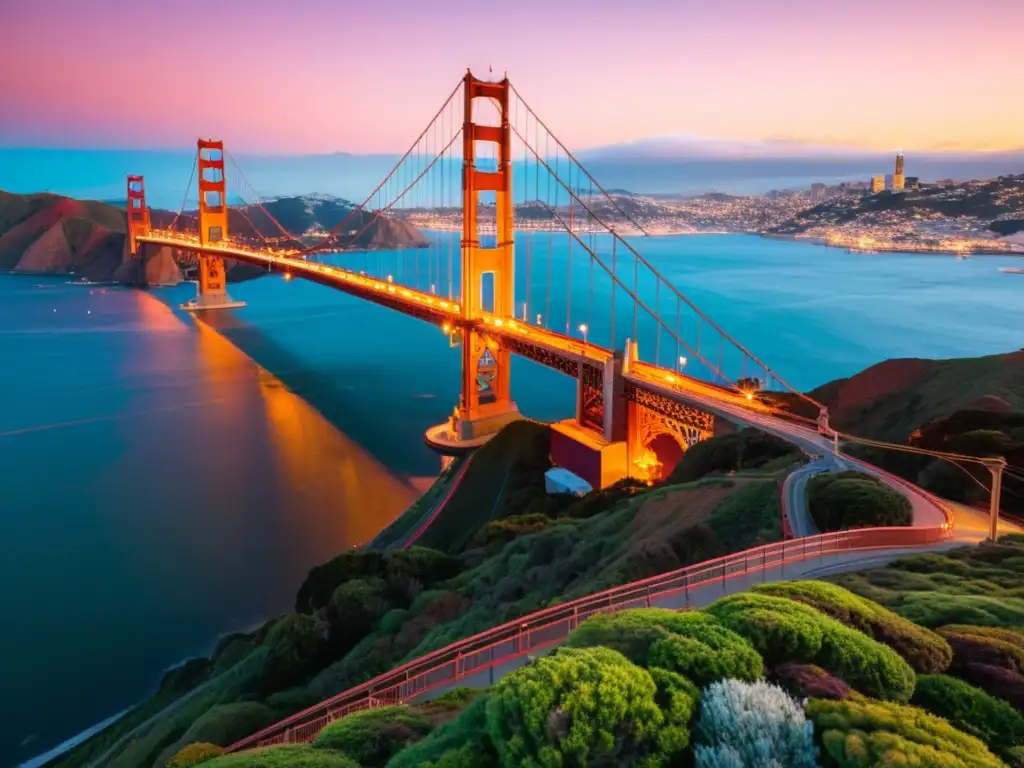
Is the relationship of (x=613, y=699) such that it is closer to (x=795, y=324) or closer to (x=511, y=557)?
(x=511, y=557)

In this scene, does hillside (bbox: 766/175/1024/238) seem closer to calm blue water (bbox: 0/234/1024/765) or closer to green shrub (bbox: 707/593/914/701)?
calm blue water (bbox: 0/234/1024/765)

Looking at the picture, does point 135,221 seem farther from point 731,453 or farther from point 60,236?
point 731,453

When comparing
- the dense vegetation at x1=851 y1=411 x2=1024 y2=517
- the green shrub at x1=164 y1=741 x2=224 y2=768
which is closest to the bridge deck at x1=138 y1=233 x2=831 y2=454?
the dense vegetation at x1=851 y1=411 x2=1024 y2=517

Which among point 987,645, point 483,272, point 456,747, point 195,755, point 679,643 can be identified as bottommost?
point 195,755

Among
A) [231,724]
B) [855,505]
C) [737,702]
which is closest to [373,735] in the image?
[737,702]

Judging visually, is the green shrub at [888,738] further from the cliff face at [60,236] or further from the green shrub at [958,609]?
the cliff face at [60,236]

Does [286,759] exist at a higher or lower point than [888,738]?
lower
